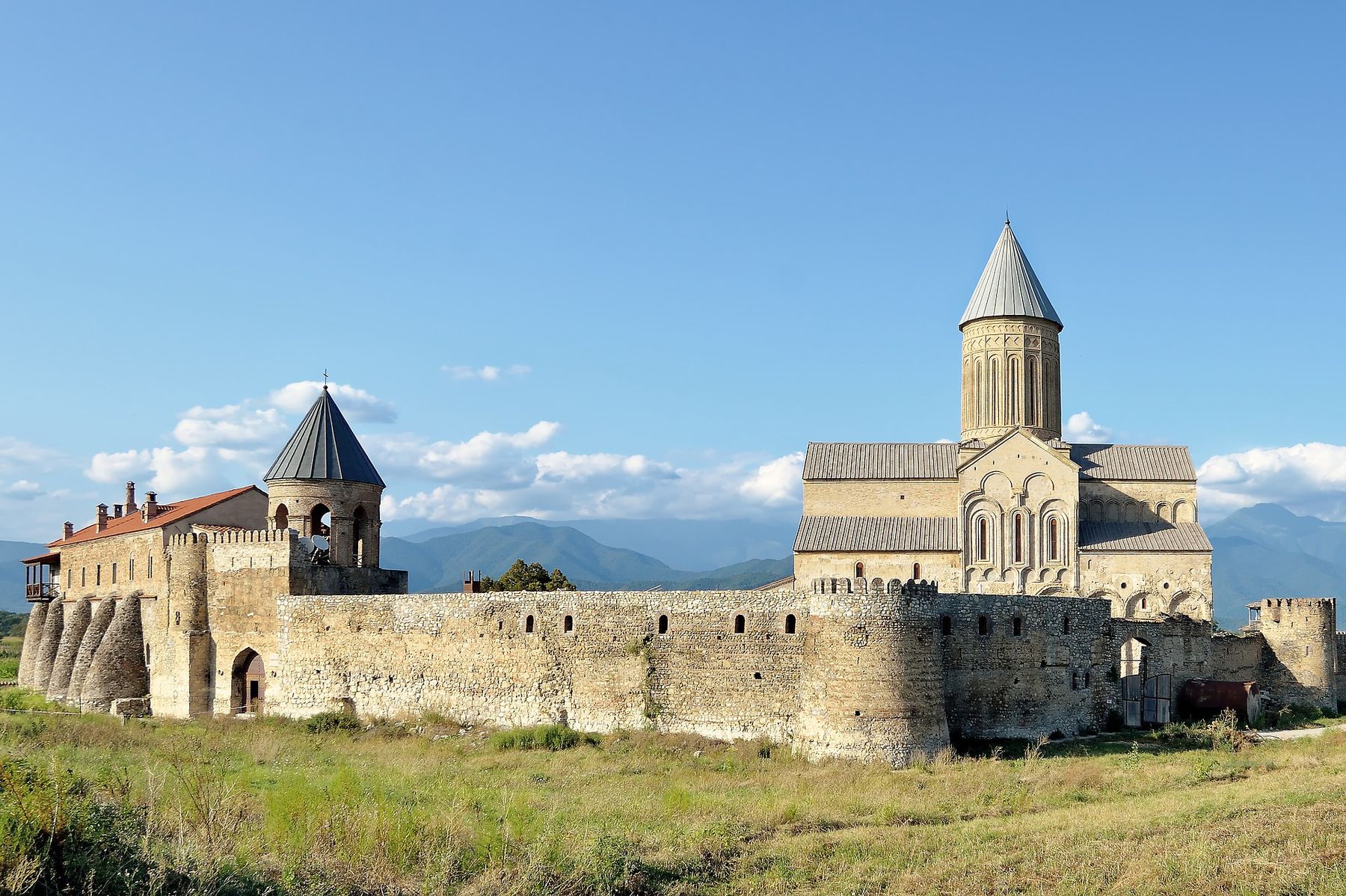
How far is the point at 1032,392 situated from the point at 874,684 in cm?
2120

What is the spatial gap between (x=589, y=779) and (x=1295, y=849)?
10873 millimetres

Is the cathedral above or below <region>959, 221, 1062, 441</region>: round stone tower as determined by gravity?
below

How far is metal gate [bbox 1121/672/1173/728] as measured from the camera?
1036 inches

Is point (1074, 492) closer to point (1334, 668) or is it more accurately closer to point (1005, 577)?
point (1005, 577)

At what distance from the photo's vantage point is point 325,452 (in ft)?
99.9

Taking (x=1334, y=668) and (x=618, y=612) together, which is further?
(x=1334, y=668)

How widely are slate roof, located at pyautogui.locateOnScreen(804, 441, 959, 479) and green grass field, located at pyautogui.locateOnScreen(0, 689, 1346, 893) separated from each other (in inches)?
620

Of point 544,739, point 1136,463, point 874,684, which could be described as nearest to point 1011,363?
point 1136,463

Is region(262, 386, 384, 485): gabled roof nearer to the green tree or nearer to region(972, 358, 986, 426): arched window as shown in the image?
the green tree

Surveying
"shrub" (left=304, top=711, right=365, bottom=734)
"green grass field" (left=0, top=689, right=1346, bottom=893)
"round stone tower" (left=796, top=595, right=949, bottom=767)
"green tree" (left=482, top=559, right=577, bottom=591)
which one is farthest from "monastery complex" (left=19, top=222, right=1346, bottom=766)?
"green tree" (left=482, top=559, right=577, bottom=591)

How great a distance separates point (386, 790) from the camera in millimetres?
16938

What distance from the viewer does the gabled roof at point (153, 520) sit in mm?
32250

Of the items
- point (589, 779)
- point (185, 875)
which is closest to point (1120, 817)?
point (589, 779)

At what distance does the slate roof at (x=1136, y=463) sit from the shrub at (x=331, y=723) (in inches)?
970
